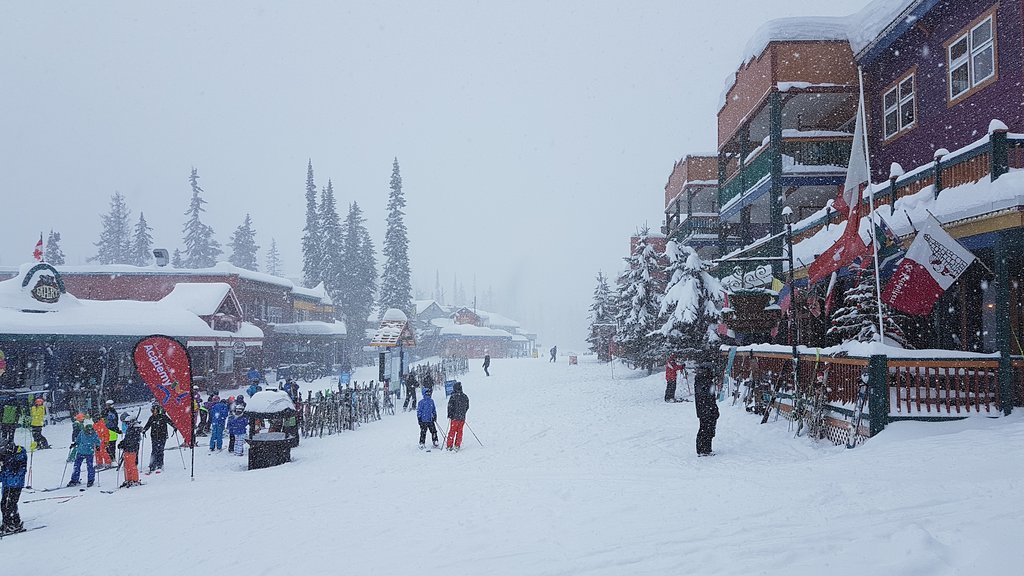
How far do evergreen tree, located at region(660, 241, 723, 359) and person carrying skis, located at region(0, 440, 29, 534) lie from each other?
16715 mm

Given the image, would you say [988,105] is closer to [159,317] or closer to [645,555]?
[645,555]

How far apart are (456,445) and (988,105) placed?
46.2 feet

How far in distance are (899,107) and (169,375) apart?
20172mm

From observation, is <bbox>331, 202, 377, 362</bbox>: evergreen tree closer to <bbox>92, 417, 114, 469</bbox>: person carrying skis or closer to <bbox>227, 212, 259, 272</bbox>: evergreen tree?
<bbox>227, 212, 259, 272</bbox>: evergreen tree

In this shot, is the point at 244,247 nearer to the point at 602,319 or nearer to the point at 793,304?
the point at 602,319

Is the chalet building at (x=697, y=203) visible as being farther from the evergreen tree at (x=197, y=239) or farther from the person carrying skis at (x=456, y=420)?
the evergreen tree at (x=197, y=239)

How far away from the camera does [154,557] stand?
6840 millimetres

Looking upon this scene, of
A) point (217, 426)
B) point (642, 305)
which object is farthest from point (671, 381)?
point (642, 305)

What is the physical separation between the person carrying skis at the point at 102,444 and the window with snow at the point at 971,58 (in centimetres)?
2099

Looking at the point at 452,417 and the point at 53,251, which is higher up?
the point at 53,251

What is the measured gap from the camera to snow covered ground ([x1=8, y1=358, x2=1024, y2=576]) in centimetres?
523

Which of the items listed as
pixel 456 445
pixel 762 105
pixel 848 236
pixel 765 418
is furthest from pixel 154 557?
pixel 762 105

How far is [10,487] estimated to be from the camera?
8.48m

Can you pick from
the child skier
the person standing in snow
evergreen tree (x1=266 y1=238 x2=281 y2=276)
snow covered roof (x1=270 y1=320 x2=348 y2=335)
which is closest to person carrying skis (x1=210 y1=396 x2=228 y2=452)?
the child skier
